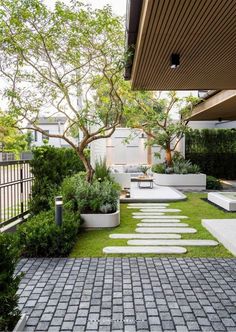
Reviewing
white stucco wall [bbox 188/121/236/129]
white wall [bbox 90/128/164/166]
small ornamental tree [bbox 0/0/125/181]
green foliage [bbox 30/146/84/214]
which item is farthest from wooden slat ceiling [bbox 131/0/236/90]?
white stucco wall [bbox 188/121/236/129]

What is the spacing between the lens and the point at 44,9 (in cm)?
627

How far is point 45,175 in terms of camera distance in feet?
25.2

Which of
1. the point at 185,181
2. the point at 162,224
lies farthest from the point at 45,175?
the point at 185,181

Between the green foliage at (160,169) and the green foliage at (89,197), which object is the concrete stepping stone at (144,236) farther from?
the green foliage at (160,169)

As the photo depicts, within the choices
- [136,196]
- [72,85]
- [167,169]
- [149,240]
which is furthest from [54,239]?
[167,169]

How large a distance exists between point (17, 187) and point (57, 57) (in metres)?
3.24

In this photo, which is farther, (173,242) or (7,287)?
(173,242)

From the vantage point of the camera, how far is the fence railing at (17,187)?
20.0 ft

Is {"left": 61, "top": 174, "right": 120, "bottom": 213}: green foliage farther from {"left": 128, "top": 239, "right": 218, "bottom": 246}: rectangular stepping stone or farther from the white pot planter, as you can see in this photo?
the white pot planter

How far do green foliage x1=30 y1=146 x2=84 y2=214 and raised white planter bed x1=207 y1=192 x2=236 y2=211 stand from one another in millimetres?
4484

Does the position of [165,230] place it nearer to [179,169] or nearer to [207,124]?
[179,169]

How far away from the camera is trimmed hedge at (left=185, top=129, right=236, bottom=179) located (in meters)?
16.0

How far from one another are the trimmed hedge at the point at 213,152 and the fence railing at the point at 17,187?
10.3 meters

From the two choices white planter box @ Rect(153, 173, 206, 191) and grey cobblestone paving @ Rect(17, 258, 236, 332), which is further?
white planter box @ Rect(153, 173, 206, 191)
